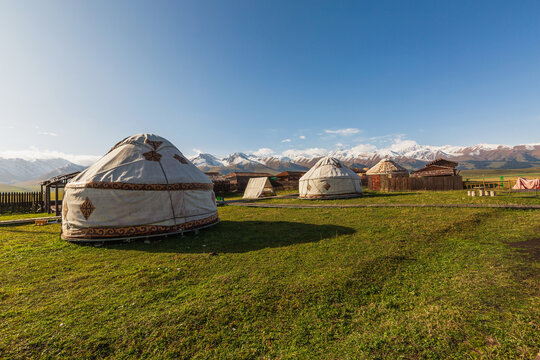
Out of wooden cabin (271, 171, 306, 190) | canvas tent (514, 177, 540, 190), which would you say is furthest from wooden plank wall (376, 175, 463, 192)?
wooden cabin (271, 171, 306, 190)

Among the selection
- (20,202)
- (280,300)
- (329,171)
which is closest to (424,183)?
(329,171)

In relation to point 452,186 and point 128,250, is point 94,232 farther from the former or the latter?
point 452,186

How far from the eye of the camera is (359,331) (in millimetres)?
3000

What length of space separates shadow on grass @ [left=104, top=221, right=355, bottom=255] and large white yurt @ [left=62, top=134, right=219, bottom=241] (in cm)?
57

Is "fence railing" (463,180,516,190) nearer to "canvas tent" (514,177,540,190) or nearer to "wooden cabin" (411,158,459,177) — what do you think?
"canvas tent" (514,177,540,190)

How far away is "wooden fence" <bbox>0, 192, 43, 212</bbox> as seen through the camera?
62.7ft

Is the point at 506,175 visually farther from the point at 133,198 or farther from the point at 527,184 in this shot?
the point at 133,198

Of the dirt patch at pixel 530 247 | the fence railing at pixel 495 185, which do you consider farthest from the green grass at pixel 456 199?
the dirt patch at pixel 530 247

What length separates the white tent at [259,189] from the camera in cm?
2598

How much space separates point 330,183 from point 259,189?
27.4 feet

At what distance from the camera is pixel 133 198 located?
27.1ft

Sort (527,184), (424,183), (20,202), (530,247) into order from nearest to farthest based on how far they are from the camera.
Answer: (530,247)
(20,202)
(527,184)
(424,183)

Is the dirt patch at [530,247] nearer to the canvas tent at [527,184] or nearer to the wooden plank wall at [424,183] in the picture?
the canvas tent at [527,184]

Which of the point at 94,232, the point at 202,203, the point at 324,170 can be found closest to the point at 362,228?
the point at 202,203
